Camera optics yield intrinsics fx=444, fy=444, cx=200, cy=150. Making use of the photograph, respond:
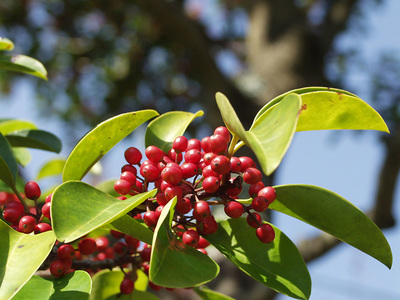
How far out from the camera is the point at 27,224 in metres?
0.75

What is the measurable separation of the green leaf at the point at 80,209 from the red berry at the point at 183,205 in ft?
0.23

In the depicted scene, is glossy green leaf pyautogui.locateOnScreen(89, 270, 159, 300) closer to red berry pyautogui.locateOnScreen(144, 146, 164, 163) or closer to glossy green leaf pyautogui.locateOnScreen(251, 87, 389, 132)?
red berry pyautogui.locateOnScreen(144, 146, 164, 163)

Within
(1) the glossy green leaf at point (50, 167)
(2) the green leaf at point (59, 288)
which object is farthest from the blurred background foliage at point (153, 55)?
(2) the green leaf at point (59, 288)

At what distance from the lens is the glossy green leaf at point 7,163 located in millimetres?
840

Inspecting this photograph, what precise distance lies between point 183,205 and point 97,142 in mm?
203

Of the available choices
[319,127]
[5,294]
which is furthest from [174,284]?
[319,127]

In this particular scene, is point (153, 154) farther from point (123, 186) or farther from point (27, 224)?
point (27, 224)

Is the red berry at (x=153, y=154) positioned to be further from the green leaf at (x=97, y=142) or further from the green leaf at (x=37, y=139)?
the green leaf at (x=37, y=139)

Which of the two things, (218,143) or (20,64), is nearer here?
(218,143)

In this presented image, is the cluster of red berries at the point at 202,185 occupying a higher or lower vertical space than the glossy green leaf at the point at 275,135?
lower

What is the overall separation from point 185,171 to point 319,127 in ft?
0.79

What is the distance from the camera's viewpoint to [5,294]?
22.1 inches

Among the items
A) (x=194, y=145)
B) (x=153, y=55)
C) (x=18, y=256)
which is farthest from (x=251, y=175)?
(x=153, y=55)

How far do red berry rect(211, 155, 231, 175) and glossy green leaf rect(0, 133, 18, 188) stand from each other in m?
0.41
